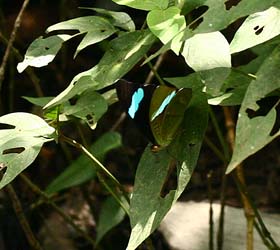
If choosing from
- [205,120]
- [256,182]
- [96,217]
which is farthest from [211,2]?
[256,182]

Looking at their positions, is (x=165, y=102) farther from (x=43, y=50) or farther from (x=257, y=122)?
(x=43, y=50)

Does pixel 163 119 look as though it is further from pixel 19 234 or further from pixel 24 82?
pixel 24 82

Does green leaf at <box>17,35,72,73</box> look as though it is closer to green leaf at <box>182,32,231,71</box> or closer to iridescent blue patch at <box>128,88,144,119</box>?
iridescent blue patch at <box>128,88,144,119</box>

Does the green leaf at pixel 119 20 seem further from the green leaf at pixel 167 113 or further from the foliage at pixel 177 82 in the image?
the green leaf at pixel 167 113

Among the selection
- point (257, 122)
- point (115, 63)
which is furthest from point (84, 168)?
point (257, 122)

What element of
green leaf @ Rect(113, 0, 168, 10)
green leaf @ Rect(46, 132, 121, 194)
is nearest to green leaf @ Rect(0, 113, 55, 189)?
green leaf @ Rect(113, 0, 168, 10)

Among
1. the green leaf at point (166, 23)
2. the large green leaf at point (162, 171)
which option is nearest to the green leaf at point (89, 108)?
the large green leaf at point (162, 171)
